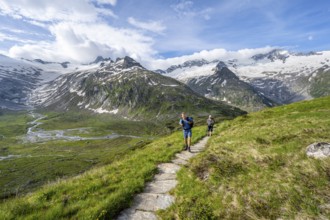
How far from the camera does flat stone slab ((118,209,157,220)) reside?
9422 mm

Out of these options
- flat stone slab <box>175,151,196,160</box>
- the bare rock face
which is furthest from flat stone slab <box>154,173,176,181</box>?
the bare rock face

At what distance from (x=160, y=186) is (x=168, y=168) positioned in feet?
10.8

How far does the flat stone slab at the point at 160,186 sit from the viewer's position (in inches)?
483

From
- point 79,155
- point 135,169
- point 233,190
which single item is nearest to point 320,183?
point 233,190

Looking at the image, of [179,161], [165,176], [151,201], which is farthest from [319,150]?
[151,201]

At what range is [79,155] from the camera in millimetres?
190625

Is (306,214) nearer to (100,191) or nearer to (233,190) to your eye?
(233,190)

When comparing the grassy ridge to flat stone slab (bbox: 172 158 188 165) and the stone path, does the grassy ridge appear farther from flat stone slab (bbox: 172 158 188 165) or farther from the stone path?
flat stone slab (bbox: 172 158 188 165)

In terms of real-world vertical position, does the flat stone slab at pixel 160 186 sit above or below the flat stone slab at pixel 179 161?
below

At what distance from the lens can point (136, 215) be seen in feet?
31.6

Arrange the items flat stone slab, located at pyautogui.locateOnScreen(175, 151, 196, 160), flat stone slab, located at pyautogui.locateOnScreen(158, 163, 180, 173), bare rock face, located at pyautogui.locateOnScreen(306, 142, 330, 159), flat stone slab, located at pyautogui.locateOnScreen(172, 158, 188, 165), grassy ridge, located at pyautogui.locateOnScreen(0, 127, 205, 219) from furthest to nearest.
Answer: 1. flat stone slab, located at pyautogui.locateOnScreen(175, 151, 196, 160)
2. flat stone slab, located at pyautogui.locateOnScreen(172, 158, 188, 165)
3. flat stone slab, located at pyautogui.locateOnScreen(158, 163, 180, 173)
4. bare rock face, located at pyautogui.locateOnScreen(306, 142, 330, 159)
5. grassy ridge, located at pyautogui.locateOnScreen(0, 127, 205, 219)

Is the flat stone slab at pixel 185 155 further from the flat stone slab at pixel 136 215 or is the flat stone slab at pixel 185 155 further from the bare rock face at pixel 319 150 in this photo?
the flat stone slab at pixel 136 215

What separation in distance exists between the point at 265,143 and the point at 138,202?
41.3 ft

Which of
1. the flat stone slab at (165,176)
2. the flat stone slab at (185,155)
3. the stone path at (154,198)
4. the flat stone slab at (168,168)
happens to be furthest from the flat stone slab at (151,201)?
the flat stone slab at (185,155)
